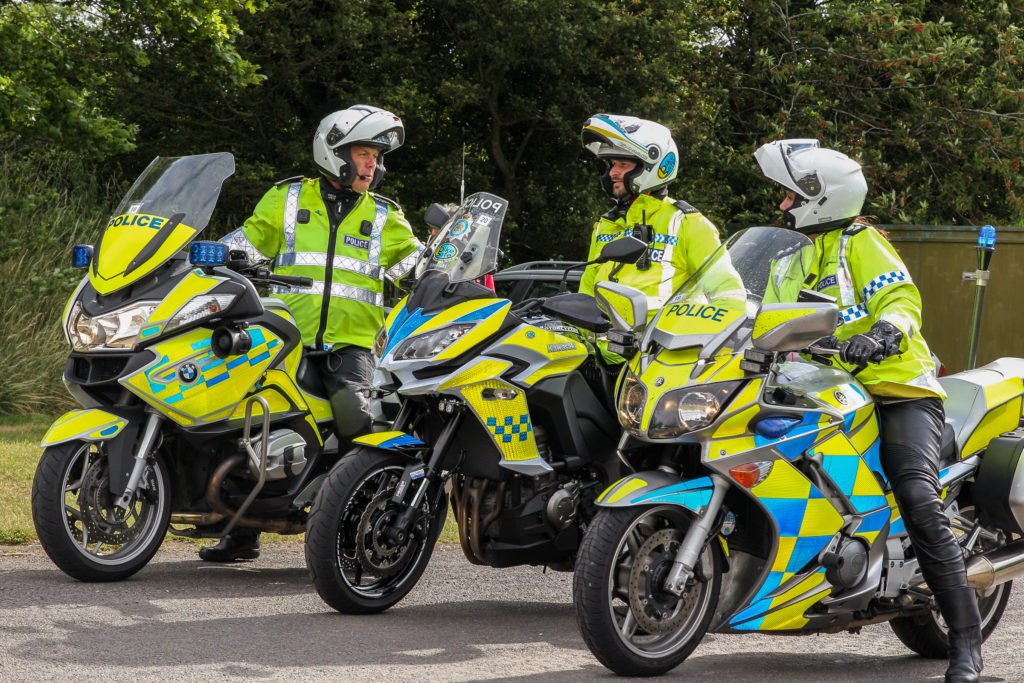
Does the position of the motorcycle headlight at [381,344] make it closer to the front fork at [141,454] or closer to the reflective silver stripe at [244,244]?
the front fork at [141,454]

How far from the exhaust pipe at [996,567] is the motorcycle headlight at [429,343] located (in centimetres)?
230

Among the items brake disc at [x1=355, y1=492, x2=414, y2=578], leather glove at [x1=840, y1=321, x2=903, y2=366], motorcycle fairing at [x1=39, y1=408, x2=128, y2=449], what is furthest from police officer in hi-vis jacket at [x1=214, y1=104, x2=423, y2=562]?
leather glove at [x1=840, y1=321, x2=903, y2=366]

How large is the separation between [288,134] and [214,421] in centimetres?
1284

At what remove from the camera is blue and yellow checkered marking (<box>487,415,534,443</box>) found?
5.87 meters

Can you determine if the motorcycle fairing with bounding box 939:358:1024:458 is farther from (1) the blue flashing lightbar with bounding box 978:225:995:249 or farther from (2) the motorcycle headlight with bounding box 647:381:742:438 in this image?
→ (2) the motorcycle headlight with bounding box 647:381:742:438

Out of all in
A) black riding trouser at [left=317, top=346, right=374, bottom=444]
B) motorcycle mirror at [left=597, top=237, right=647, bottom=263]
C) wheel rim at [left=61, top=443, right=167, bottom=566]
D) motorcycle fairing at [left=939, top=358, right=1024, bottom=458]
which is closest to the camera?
motorcycle mirror at [left=597, top=237, right=647, bottom=263]

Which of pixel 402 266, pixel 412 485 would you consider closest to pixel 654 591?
pixel 412 485

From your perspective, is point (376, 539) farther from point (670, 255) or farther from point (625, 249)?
point (670, 255)

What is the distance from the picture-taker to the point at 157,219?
6512 mm

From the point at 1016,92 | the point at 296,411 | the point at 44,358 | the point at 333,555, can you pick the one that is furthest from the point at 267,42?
the point at 333,555

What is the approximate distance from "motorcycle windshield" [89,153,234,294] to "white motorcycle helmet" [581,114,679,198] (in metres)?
1.92

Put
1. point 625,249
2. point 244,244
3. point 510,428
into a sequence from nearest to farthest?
1. point 625,249
2. point 510,428
3. point 244,244

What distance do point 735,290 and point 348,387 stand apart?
2478 millimetres

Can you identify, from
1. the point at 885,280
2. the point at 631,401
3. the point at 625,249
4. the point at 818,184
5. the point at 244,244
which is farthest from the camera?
the point at 244,244
